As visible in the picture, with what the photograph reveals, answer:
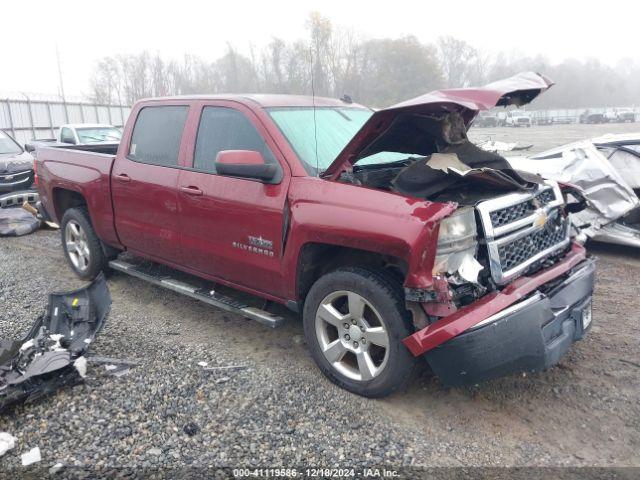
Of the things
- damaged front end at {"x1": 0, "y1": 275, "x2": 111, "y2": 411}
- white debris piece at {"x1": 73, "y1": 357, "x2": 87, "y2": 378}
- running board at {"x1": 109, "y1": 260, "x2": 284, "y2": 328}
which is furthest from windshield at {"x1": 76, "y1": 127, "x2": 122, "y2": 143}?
white debris piece at {"x1": 73, "y1": 357, "x2": 87, "y2": 378}

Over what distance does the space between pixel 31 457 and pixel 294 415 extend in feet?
4.72

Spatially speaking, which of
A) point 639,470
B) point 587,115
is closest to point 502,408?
point 639,470

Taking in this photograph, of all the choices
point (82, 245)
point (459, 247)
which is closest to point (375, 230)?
point (459, 247)

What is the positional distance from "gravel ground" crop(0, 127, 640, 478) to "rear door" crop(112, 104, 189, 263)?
34.0 inches

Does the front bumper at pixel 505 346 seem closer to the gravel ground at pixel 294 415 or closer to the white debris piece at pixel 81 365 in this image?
the gravel ground at pixel 294 415

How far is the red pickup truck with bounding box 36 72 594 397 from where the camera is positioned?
2953 millimetres

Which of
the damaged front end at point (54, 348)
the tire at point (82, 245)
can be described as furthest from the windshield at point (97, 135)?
the damaged front end at point (54, 348)

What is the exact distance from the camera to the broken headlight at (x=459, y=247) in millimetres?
2941

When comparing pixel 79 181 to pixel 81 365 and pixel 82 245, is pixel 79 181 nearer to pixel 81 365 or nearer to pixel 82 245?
pixel 82 245

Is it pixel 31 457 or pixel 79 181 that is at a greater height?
pixel 79 181

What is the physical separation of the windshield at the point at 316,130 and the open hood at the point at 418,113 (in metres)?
0.32

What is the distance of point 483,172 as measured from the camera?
322 centimetres

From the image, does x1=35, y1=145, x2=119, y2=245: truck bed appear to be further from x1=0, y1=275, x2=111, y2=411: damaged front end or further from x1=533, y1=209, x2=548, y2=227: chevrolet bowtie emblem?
x1=533, y1=209, x2=548, y2=227: chevrolet bowtie emblem

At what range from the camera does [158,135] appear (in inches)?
186
